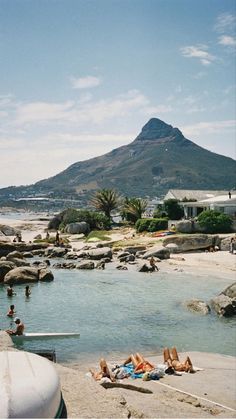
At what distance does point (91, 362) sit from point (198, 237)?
105 ft

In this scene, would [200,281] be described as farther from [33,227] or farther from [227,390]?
[33,227]

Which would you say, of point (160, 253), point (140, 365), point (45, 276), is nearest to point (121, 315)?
point (140, 365)

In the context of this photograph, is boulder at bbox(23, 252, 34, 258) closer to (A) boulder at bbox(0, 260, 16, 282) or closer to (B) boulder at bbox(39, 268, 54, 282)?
(A) boulder at bbox(0, 260, 16, 282)

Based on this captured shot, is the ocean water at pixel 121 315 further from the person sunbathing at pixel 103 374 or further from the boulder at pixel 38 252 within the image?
the boulder at pixel 38 252

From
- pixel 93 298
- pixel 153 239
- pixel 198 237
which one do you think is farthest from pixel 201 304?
pixel 153 239

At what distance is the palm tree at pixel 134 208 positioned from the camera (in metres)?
71.1

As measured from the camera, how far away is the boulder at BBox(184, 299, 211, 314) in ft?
84.3

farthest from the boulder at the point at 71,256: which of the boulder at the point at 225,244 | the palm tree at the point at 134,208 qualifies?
the palm tree at the point at 134,208

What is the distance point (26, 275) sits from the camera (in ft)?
116

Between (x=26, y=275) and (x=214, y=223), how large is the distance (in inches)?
972

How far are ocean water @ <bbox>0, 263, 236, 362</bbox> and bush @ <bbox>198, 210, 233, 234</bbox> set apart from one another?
14.7 m

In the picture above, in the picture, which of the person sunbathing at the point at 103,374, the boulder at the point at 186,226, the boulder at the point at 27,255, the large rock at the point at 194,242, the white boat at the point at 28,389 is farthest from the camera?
the boulder at the point at 186,226

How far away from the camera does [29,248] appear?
54.0 meters

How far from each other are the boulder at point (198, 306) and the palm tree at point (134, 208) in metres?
44.2
